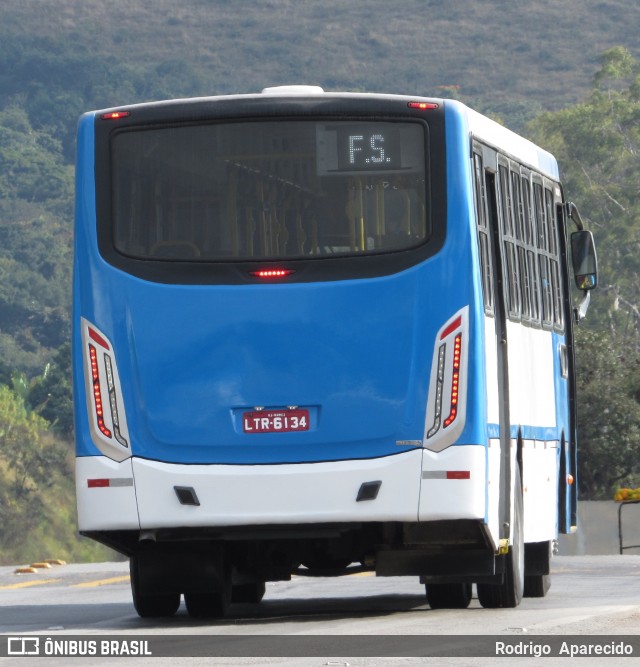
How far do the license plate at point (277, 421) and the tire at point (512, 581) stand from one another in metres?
2.38

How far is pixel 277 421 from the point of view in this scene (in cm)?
1304

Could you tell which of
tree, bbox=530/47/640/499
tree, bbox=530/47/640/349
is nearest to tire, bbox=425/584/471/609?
tree, bbox=530/47/640/499

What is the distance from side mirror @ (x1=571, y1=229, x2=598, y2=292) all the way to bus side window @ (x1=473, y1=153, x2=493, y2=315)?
4.23 meters

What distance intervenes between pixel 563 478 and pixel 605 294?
242ft

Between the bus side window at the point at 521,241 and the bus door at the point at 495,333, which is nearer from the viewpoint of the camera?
→ the bus door at the point at 495,333

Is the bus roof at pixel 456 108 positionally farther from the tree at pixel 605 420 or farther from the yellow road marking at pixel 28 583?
the tree at pixel 605 420

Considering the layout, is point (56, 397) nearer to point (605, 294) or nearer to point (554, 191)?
point (605, 294)

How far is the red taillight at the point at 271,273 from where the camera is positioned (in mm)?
13250

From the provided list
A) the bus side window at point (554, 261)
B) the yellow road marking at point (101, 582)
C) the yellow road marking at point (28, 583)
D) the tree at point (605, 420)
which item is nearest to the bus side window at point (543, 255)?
the bus side window at point (554, 261)

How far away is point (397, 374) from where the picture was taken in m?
13.0

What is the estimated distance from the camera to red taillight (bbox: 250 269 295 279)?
43.5ft

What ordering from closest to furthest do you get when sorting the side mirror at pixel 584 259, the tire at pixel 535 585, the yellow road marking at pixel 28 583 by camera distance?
the tire at pixel 535 585, the side mirror at pixel 584 259, the yellow road marking at pixel 28 583

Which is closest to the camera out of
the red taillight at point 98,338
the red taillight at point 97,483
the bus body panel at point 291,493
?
the bus body panel at point 291,493

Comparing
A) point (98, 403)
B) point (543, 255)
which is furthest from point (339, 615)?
point (543, 255)
